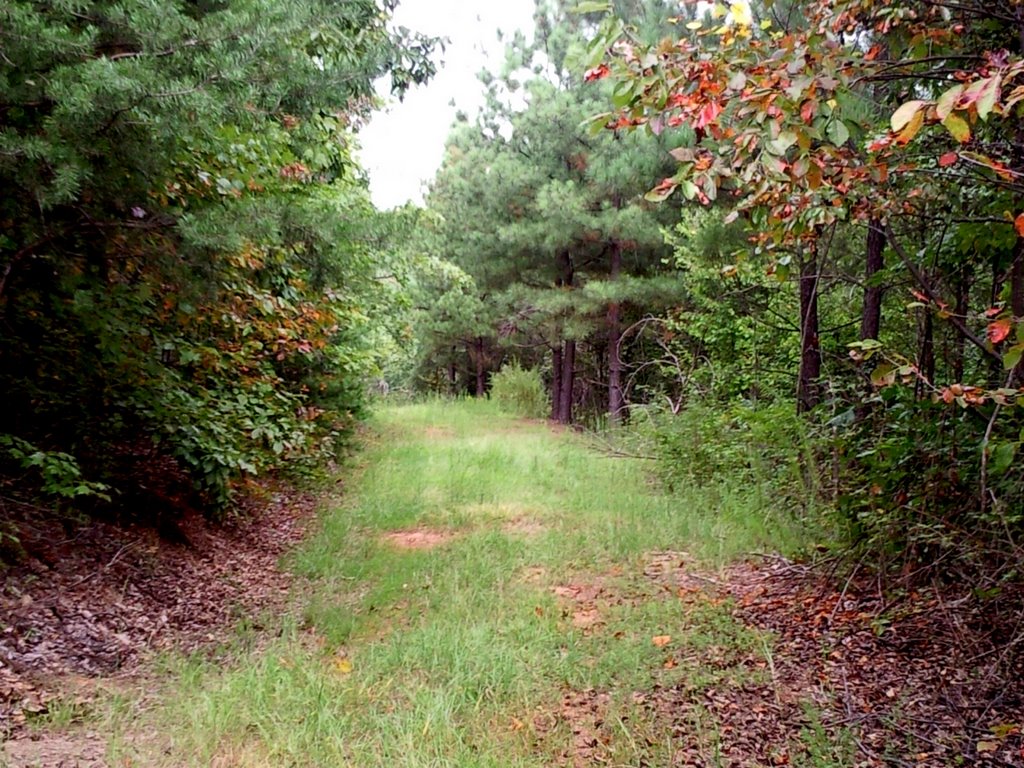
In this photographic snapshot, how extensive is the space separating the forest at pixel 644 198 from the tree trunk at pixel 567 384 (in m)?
8.52

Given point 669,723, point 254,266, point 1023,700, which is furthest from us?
point 254,266

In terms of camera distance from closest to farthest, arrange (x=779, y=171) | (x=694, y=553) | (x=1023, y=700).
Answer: (x=779, y=171), (x=1023, y=700), (x=694, y=553)

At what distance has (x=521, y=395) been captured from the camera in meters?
17.2

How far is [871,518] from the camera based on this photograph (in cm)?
320

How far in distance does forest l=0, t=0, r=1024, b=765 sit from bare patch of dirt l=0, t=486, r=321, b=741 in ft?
0.22

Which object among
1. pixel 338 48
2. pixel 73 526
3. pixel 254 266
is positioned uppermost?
pixel 338 48

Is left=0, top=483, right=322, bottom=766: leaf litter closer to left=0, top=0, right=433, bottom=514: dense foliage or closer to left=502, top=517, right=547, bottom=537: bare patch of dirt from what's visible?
left=0, top=0, right=433, bottom=514: dense foliage

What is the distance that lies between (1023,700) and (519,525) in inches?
146

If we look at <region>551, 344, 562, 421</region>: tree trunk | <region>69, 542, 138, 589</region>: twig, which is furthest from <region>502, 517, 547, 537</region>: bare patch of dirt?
<region>551, 344, 562, 421</region>: tree trunk

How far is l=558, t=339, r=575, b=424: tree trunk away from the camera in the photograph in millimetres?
15453

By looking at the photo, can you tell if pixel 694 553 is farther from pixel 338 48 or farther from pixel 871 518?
pixel 338 48

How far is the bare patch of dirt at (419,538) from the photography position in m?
5.17

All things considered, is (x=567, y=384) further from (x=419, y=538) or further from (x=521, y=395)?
(x=419, y=538)

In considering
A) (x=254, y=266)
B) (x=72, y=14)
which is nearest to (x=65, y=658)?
(x=254, y=266)
